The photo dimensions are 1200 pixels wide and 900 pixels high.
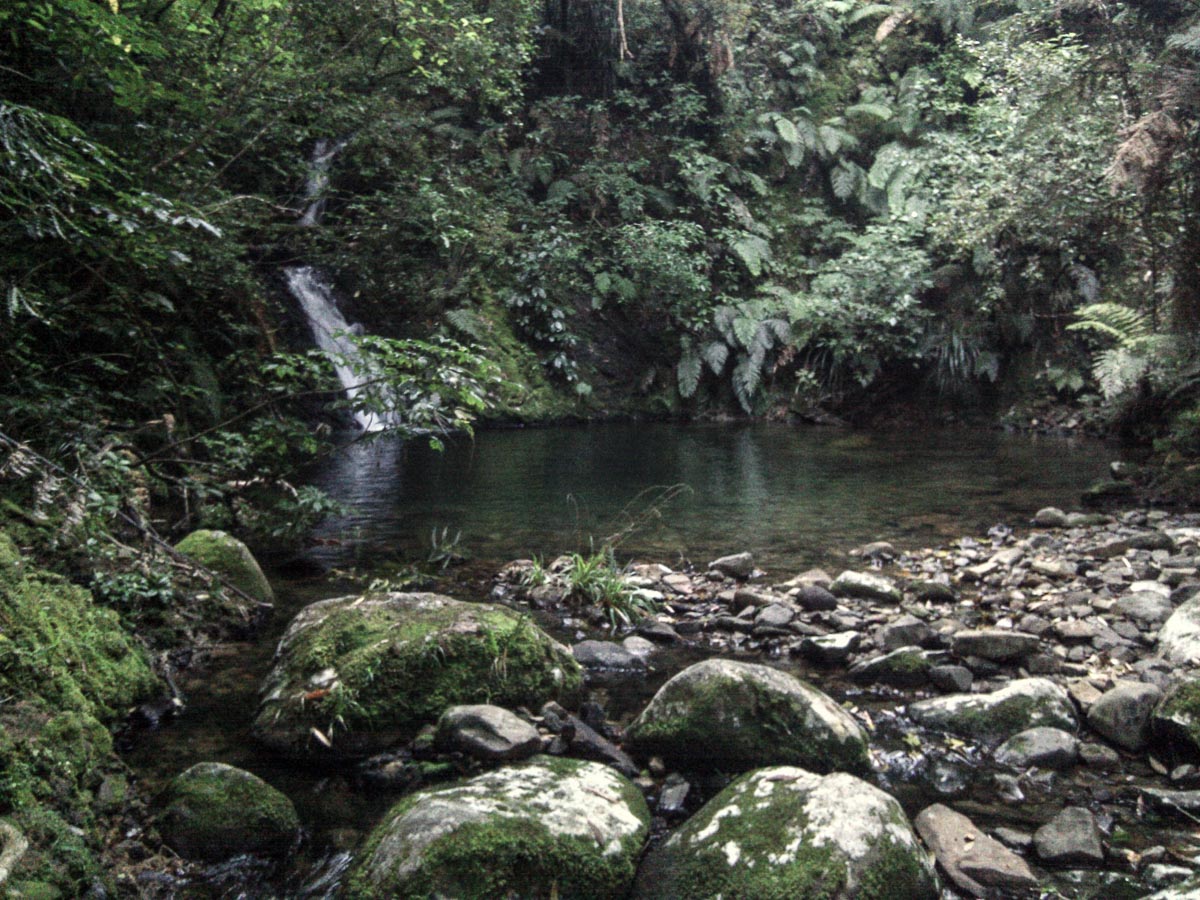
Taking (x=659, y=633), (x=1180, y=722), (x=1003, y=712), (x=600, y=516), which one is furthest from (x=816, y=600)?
(x=600, y=516)

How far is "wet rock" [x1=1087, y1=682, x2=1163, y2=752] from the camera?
305 centimetres

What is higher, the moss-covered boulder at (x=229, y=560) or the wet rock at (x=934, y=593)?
the moss-covered boulder at (x=229, y=560)

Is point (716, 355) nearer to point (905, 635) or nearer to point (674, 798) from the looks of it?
point (905, 635)

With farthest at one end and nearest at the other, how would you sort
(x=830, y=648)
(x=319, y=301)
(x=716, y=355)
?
(x=716, y=355) < (x=319, y=301) < (x=830, y=648)

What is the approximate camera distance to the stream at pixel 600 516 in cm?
292

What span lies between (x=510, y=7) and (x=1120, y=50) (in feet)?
33.6

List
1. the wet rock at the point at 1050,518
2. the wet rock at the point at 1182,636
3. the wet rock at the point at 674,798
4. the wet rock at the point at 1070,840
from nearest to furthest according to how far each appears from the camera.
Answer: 1. the wet rock at the point at 1070,840
2. the wet rock at the point at 674,798
3. the wet rock at the point at 1182,636
4. the wet rock at the point at 1050,518

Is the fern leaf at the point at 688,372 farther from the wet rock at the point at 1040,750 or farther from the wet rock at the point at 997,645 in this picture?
the wet rock at the point at 1040,750

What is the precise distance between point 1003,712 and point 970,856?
100cm

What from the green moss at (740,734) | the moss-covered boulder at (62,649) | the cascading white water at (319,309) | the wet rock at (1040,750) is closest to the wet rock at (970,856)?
the green moss at (740,734)

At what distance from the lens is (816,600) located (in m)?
4.79

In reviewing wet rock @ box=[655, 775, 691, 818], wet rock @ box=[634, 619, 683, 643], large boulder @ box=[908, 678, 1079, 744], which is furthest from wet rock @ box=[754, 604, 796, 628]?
wet rock @ box=[655, 775, 691, 818]

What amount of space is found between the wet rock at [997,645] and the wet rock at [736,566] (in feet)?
5.77

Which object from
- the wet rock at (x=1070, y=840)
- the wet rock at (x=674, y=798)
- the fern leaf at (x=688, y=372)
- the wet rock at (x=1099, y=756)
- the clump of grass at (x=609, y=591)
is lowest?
the wet rock at (x=1070, y=840)
